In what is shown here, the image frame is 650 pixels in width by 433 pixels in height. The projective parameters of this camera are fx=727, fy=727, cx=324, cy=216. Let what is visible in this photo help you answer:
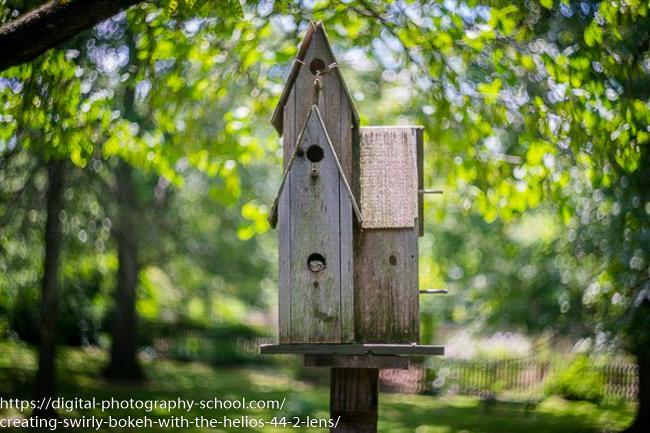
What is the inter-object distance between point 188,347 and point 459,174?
19159mm

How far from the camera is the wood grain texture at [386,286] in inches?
195

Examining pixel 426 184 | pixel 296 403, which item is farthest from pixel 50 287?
pixel 426 184

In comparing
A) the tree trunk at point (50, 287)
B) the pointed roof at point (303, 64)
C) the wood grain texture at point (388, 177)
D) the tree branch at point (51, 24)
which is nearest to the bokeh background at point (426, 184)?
the tree trunk at point (50, 287)

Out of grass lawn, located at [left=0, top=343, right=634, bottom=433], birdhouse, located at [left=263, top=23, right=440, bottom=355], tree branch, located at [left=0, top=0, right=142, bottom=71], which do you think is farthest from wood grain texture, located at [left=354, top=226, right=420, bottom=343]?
grass lawn, located at [left=0, top=343, right=634, bottom=433]

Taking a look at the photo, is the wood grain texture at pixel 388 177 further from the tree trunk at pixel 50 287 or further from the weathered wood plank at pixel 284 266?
the tree trunk at pixel 50 287

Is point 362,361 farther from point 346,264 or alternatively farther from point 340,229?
point 340,229

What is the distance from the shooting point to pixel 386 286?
504 cm

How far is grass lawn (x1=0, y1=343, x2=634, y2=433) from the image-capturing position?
516 inches

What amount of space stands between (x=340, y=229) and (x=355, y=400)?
4.38 feet

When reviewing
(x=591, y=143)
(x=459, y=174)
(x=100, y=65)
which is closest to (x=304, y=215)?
(x=591, y=143)

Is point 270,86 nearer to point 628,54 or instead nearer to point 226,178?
point 226,178

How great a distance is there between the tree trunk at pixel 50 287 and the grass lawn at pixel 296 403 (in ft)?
2.56

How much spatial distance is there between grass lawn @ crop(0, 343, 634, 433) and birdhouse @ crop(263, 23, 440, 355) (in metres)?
7.53

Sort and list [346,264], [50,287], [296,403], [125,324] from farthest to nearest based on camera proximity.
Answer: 1. [125,324]
2. [296,403]
3. [50,287]
4. [346,264]
